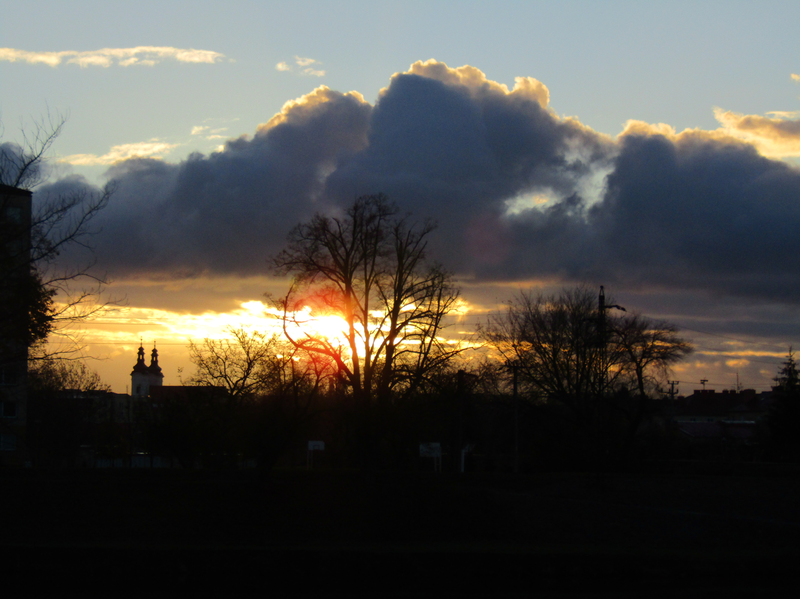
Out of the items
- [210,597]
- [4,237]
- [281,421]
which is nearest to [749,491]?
[281,421]

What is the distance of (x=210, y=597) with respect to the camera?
969 cm

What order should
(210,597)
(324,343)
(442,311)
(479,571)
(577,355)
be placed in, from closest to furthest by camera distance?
(210,597)
(479,571)
(324,343)
(442,311)
(577,355)

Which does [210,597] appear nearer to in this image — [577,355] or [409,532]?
[409,532]

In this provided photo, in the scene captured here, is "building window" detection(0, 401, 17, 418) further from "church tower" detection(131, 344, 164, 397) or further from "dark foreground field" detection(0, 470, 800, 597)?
"church tower" detection(131, 344, 164, 397)

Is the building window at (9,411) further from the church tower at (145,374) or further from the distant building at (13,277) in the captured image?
the church tower at (145,374)

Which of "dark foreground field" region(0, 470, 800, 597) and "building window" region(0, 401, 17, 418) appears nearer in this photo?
"dark foreground field" region(0, 470, 800, 597)

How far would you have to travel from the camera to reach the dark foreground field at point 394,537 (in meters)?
10.2

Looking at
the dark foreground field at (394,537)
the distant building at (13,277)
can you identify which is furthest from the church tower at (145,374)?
the distant building at (13,277)

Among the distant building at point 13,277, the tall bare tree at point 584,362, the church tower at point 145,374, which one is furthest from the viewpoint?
the church tower at point 145,374

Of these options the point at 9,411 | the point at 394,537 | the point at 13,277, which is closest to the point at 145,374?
the point at 9,411

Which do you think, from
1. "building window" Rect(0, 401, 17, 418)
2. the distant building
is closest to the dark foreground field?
the distant building

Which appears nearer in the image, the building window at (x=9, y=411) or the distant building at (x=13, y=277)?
the distant building at (x=13, y=277)

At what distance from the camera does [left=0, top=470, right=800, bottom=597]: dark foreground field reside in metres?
10.2

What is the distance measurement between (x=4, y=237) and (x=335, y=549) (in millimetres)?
11267
